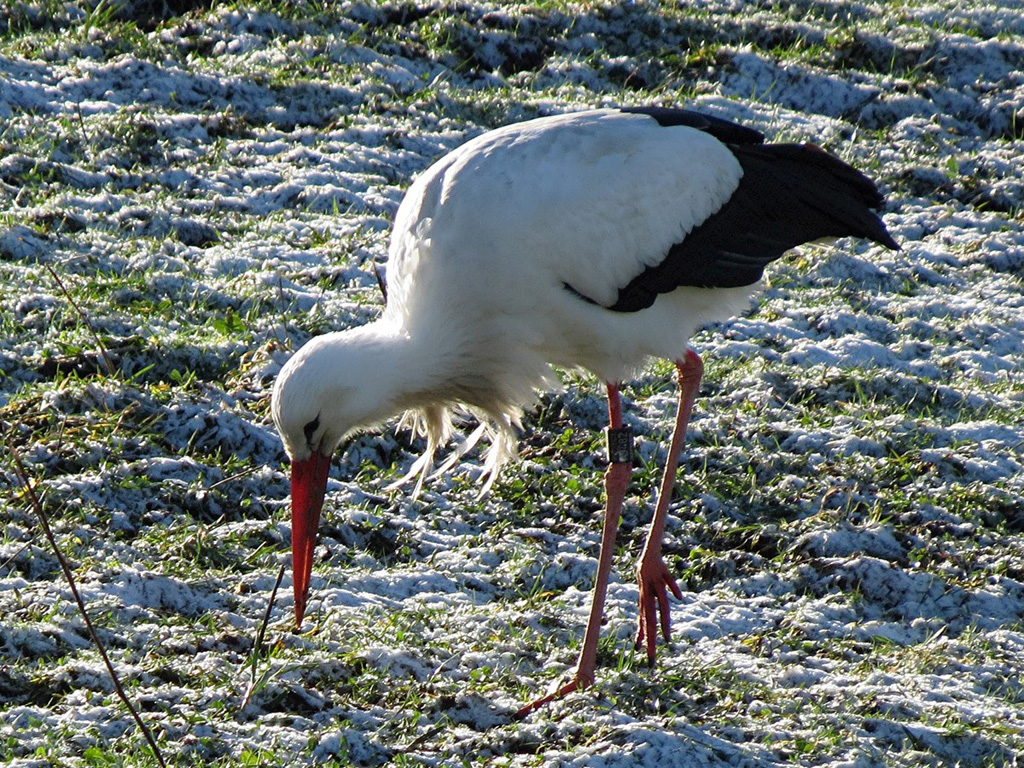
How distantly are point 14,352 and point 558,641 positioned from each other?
2.69m

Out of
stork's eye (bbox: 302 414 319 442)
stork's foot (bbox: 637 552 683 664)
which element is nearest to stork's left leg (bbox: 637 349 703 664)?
stork's foot (bbox: 637 552 683 664)

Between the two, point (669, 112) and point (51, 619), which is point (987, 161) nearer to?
point (669, 112)

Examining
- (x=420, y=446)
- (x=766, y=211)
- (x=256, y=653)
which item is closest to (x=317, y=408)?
(x=256, y=653)

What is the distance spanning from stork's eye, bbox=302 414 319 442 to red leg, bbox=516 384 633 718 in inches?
41.1

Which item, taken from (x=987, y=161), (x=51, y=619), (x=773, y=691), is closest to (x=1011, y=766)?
A: (x=773, y=691)

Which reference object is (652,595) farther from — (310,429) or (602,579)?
(310,429)

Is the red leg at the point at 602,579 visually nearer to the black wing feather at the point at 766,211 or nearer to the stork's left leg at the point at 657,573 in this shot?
the stork's left leg at the point at 657,573

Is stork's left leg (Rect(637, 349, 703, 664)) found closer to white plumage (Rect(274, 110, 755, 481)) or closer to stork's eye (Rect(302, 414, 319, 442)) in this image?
white plumage (Rect(274, 110, 755, 481))

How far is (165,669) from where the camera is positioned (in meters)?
3.86

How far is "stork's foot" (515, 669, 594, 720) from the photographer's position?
3.92m

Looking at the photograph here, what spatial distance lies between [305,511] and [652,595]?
1217 millimetres

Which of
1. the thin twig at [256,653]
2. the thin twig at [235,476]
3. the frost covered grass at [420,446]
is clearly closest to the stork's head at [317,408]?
the thin twig at [256,653]

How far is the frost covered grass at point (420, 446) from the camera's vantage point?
3.88 meters

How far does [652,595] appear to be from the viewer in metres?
4.40
